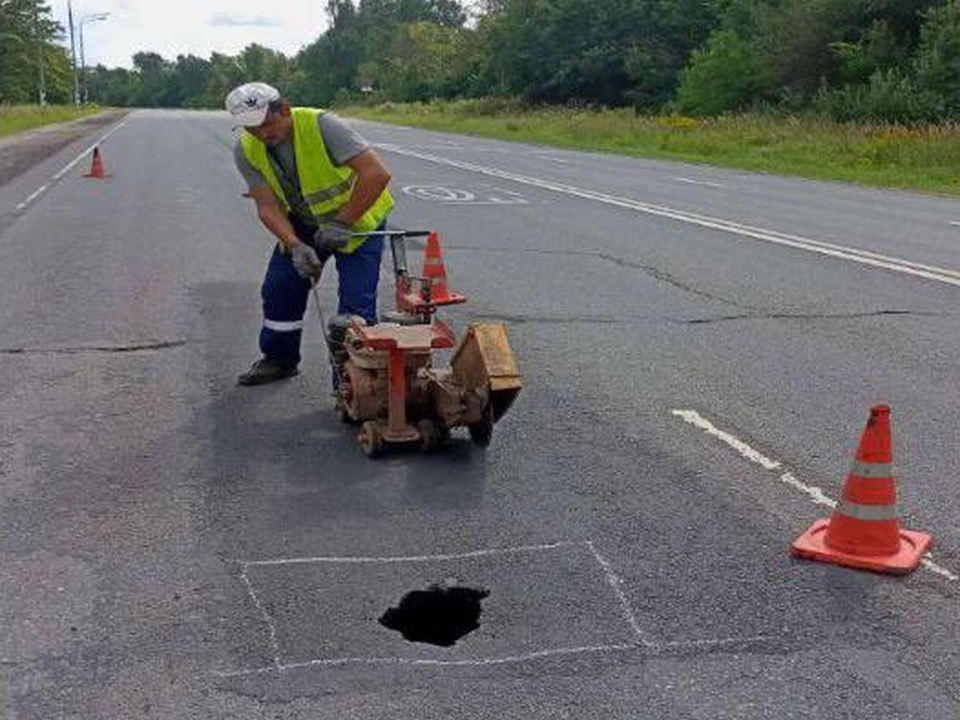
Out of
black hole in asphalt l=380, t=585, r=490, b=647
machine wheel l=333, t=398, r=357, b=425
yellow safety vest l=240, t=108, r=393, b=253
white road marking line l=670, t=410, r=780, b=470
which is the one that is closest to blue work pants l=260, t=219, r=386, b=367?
yellow safety vest l=240, t=108, r=393, b=253

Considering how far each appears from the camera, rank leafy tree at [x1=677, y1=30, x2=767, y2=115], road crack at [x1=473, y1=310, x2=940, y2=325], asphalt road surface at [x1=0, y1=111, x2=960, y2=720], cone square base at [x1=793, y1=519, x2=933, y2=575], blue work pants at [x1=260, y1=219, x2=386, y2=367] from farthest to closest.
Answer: leafy tree at [x1=677, y1=30, x2=767, y2=115], road crack at [x1=473, y1=310, x2=940, y2=325], blue work pants at [x1=260, y1=219, x2=386, y2=367], cone square base at [x1=793, y1=519, x2=933, y2=575], asphalt road surface at [x1=0, y1=111, x2=960, y2=720]

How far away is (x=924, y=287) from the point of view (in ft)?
31.0

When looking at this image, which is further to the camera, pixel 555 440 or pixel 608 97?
pixel 608 97

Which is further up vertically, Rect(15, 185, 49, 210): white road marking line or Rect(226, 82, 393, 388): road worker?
Rect(226, 82, 393, 388): road worker

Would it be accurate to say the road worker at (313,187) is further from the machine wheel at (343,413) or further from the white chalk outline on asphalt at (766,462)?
the white chalk outline on asphalt at (766,462)

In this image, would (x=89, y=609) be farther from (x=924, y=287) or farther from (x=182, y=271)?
(x=924, y=287)

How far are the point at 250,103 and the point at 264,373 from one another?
1602 mm

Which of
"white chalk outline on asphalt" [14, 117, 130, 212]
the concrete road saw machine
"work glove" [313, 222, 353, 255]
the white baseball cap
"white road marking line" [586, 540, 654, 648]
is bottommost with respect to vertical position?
"white chalk outline on asphalt" [14, 117, 130, 212]

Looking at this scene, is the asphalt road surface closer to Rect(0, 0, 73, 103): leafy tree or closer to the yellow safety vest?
the yellow safety vest

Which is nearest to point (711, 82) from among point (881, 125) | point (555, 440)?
point (881, 125)

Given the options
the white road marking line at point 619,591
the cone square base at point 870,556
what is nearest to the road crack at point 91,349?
the white road marking line at point 619,591

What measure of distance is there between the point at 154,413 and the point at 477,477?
73.3 inches

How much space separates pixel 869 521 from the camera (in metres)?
3.98

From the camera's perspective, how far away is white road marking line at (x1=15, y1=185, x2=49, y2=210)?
618 inches
